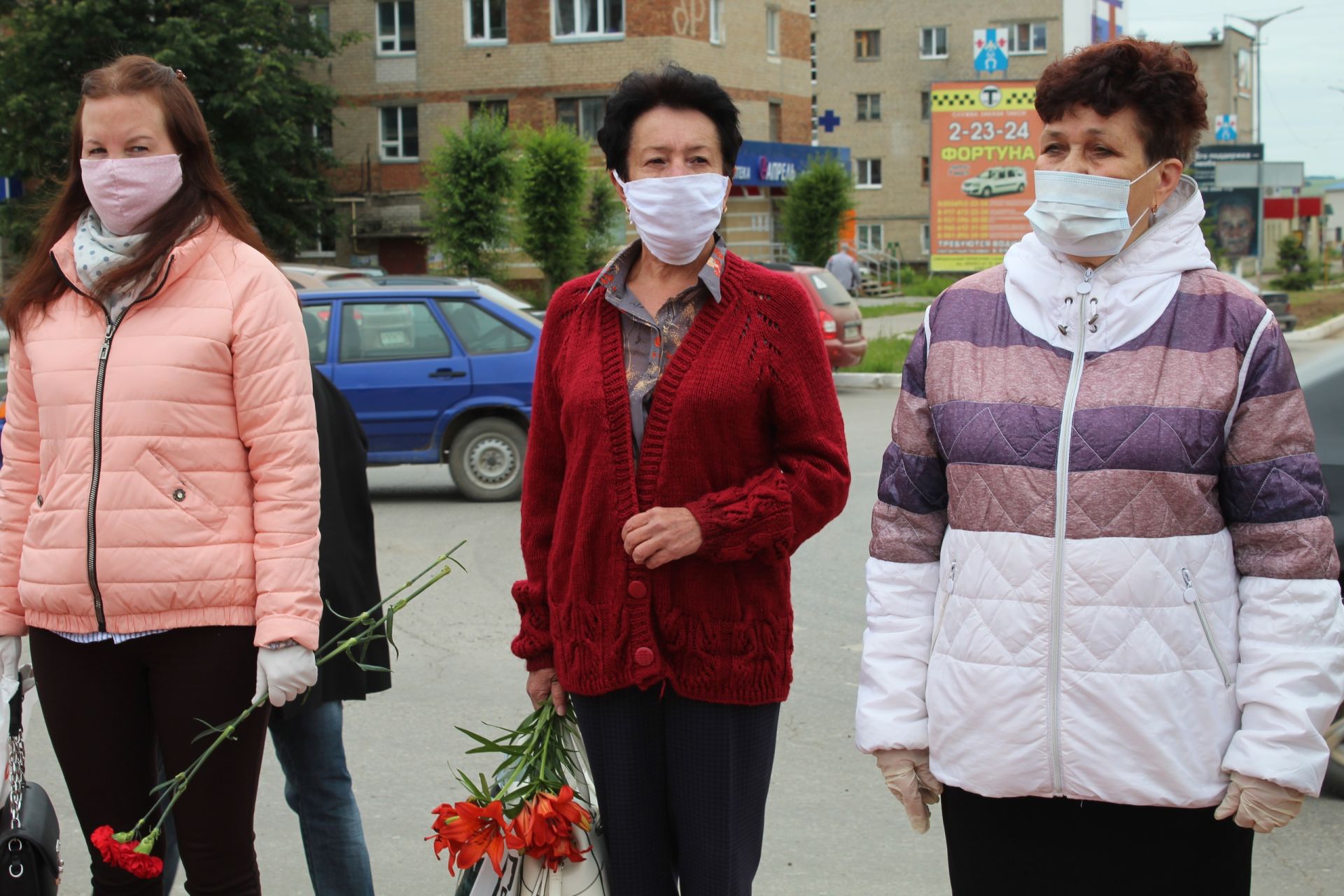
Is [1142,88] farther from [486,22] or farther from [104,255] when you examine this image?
[486,22]

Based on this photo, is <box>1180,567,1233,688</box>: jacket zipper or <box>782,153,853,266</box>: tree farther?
<box>782,153,853,266</box>: tree

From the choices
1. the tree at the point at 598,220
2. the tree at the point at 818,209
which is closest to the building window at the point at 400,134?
the tree at the point at 598,220

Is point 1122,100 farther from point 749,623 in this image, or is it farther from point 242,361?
point 242,361

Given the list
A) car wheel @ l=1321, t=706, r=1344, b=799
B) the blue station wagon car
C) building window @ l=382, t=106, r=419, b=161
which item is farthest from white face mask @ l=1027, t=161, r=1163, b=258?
building window @ l=382, t=106, r=419, b=161

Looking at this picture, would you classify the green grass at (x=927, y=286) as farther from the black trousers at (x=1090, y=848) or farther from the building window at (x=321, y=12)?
the black trousers at (x=1090, y=848)

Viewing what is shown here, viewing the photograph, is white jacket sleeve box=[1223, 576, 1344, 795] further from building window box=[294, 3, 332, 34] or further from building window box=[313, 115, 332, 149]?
building window box=[294, 3, 332, 34]

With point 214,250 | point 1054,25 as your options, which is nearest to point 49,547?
point 214,250

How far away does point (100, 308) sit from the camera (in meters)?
2.86

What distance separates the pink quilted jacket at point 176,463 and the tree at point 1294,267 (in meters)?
46.5

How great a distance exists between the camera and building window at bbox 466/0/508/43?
133ft

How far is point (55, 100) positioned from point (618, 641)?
1482 inches

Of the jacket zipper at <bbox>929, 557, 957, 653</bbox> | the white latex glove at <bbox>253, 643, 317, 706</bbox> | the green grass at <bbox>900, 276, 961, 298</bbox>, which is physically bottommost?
the white latex glove at <bbox>253, 643, 317, 706</bbox>

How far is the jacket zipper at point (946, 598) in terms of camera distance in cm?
238

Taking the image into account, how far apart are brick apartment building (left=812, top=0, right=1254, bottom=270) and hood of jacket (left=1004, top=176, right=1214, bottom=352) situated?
5698 centimetres
